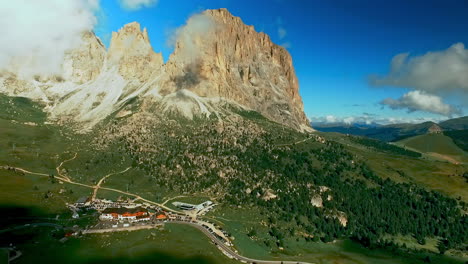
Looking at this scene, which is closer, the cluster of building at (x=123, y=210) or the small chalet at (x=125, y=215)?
the small chalet at (x=125, y=215)

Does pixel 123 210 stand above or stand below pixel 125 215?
above

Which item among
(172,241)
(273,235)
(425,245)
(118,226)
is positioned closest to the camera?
(172,241)

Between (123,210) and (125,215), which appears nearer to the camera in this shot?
(125,215)

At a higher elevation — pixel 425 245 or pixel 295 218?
pixel 295 218

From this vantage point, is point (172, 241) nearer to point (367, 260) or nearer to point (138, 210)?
point (138, 210)

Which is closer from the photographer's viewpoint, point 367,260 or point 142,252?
point 142,252

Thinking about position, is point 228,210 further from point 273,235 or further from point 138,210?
point 138,210

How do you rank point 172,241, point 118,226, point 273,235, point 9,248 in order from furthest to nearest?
point 273,235 < point 118,226 < point 172,241 < point 9,248

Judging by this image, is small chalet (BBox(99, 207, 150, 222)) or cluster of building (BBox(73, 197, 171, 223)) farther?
cluster of building (BBox(73, 197, 171, 223))

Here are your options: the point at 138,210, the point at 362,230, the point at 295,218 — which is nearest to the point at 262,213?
the point at 295,218

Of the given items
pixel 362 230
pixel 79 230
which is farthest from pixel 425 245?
pixel 79 230
